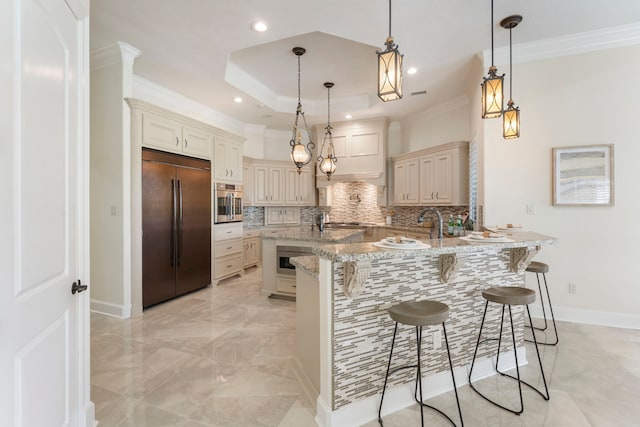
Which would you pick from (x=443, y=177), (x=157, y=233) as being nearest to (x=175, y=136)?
(x=157, y=233)

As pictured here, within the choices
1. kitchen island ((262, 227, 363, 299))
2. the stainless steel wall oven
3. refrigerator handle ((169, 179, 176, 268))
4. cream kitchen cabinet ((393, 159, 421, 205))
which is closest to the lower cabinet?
the stainless steel wall oven

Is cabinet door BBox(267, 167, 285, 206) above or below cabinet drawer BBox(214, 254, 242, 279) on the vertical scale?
above

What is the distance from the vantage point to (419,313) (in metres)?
1.76

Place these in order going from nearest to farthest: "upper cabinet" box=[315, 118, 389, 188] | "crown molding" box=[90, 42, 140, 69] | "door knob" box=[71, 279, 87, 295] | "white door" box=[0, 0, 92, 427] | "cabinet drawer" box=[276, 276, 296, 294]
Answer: "white door" box=[0, 0, 92, 427] → "door knob" box=[71, 279, 87, 295] → "crown molding" box=[90, 42, 140, 69] → "cabinet drawer" box=[276, 276, 296, 294] → "upper cabinet" box=[315, 118, 389, 188]

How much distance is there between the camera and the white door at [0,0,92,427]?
3.44 feet

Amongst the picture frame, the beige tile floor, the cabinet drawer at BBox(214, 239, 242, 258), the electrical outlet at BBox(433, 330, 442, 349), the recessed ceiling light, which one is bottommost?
the beige tile floor

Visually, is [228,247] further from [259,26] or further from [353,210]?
[259,26]

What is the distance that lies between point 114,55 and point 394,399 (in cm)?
443

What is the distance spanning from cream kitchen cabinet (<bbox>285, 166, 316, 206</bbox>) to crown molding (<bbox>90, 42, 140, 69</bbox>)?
3.71m

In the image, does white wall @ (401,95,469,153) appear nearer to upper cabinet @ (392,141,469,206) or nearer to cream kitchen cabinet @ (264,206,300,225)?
upper cabinet @ (392,141,469,206)

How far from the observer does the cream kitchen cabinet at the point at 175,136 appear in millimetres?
3721

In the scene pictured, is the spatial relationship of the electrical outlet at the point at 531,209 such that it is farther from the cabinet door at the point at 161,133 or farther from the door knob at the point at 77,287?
the cabinet door at the point at 161,133

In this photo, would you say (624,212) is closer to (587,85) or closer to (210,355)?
(587,85)

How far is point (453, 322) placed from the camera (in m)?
2.29
